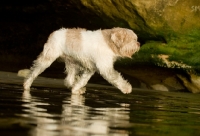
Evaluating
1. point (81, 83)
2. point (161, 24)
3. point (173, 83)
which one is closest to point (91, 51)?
point (81, 83)

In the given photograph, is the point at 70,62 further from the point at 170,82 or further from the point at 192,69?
the point at 170,82

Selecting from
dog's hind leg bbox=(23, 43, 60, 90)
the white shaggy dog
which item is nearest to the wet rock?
the white shaggy dog

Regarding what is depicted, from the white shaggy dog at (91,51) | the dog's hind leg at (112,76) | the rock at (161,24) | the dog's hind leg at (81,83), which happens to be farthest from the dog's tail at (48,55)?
the rock at (161,24)

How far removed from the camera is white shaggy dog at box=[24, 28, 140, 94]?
7305 mm

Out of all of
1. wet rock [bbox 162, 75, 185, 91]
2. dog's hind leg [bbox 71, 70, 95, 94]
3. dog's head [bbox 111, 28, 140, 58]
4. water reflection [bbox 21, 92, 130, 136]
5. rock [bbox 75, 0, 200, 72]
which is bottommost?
water reflection [bbox 21, 92, 130, 136]

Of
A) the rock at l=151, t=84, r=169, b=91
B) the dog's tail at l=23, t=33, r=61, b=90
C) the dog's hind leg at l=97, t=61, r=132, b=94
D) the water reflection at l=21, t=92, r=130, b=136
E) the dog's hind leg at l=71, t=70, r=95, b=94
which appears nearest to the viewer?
the water reflection at l=21, t=92, r=130, b=136

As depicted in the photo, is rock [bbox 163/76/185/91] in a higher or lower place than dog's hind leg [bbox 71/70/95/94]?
higher

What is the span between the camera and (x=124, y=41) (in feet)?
24.9

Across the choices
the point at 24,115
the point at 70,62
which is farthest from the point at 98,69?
the point at 24,115

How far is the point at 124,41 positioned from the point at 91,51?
0.63m

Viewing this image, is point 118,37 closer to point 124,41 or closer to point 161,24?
point 124,41

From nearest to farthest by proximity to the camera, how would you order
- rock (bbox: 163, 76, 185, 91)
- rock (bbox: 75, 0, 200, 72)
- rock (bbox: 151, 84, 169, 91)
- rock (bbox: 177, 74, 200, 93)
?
1. rock (bbox: 75, 0, 200, 72)
2. rock (bbox: 177, 74, 200, 93)
3. rock (bbox: 163, 76, 185, 91)
4. rock (bbox: 151, 84, 169, 91)

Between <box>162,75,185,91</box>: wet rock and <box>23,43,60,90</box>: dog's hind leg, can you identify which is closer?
<box>23,43,60,90</box>: dog's hind leg

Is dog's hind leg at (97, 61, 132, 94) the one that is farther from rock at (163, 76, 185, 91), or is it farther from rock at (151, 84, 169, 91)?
rock at (151, 84, 169, 91)
